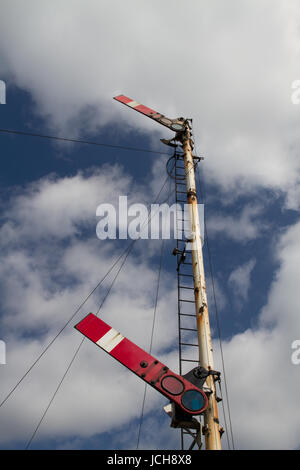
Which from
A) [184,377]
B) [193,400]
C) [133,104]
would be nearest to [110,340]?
[184,377]

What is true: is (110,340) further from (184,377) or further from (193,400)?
(193,400)

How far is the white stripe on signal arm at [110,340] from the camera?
215 inches

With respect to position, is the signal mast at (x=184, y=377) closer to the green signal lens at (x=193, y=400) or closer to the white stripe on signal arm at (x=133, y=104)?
the green signal lens at (x=193, y=400)

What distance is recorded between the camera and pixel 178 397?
5.10 metres

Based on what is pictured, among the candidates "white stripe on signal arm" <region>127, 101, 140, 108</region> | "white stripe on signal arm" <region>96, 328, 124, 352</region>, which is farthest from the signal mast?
"white stripe on signal arm" <region>127, 101, 140, 108</region>

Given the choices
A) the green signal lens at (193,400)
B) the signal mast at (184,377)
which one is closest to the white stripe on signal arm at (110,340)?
the signal mast at (184,377)

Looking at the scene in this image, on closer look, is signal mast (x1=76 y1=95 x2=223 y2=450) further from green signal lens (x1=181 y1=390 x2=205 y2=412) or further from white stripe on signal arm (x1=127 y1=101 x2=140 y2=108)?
white stripe on signal arm (x1=127 y1=101 x2=140 y2=108)

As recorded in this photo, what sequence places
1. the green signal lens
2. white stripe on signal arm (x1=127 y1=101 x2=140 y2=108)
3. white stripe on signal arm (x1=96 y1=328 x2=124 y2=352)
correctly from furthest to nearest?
white stripe on signal arm (x1=127 y1=101 x2=140 y2=108)
white stripe on signal arm (x1=96 y1=328 x2=124 y2=352)
the green signal lens

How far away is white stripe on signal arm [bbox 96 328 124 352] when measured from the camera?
215 inches

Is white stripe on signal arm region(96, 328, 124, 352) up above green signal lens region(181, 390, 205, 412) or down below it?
above
